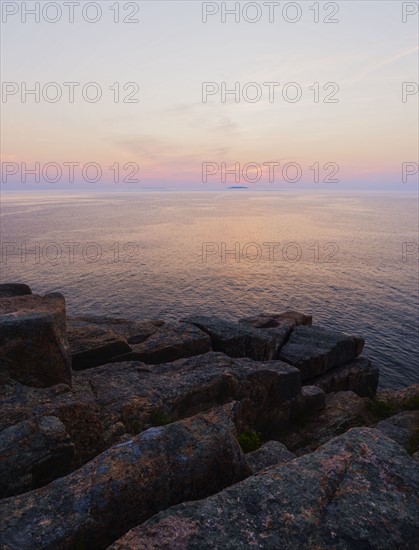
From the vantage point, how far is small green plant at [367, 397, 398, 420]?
2742cm

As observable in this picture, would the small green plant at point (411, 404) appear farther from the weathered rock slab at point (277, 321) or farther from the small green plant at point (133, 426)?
the small green plant at point (133, 426)

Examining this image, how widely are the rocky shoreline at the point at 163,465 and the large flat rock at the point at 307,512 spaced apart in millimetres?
31

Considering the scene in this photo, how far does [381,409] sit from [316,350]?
843 cm

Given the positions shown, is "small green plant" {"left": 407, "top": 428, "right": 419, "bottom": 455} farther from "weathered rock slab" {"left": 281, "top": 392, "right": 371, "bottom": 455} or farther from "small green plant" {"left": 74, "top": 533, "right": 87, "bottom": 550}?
"small green plant" {"left": 74, "top": 533, "right": 87, "bottom": 550}

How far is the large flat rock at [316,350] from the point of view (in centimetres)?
3362

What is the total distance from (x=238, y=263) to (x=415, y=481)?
93.7m

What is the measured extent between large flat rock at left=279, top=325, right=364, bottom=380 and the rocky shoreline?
10.3 m

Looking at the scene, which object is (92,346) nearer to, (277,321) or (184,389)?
(184,389)

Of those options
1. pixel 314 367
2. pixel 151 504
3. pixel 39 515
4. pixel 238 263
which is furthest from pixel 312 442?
pixel 238 263

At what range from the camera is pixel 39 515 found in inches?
335

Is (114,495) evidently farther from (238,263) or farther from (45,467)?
(238,263)

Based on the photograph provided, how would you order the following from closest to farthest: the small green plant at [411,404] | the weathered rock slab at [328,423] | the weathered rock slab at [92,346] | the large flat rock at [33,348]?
the large flat rock at [33,348]
the weathered rock slab at [92,346]
the weathered rock slab at [328,423]
the small green plant at [411,404]

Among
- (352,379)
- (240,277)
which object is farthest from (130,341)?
(240,277)

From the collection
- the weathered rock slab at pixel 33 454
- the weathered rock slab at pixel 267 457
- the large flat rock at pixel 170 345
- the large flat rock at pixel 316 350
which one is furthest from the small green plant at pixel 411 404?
the weathered rock slab at pixel 33 454
